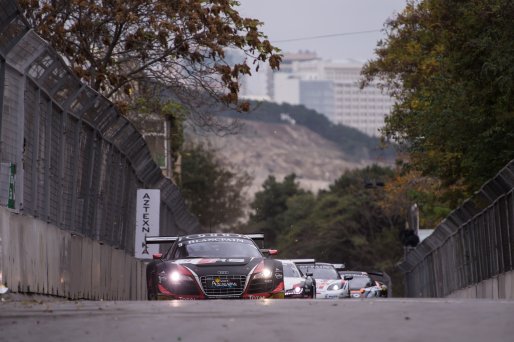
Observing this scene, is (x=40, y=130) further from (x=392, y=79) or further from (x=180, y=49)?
(x=392, y=79)

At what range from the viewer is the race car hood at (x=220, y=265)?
20562 mm

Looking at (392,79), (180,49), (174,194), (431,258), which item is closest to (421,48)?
(392,79)

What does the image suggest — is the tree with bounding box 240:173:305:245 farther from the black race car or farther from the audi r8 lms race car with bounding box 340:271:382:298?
the black race car

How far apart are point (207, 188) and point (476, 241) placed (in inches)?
2706

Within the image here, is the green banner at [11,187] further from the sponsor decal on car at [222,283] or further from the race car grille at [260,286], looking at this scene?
the race car grille at [260,286]

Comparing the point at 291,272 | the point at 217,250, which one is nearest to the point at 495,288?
the point at 291,272

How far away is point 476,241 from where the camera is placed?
33.1 metres

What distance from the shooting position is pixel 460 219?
118 ft

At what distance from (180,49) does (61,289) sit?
12.1 m

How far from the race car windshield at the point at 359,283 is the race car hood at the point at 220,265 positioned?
80.1 feet

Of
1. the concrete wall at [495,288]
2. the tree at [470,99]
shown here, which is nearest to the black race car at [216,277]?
the concrete wall at [495,288]

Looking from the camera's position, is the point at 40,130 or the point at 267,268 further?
the point at 267,268

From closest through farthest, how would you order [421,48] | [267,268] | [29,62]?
[29,62] < [267,268] < [421,48]

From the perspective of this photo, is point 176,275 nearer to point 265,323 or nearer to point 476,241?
point 265,323
